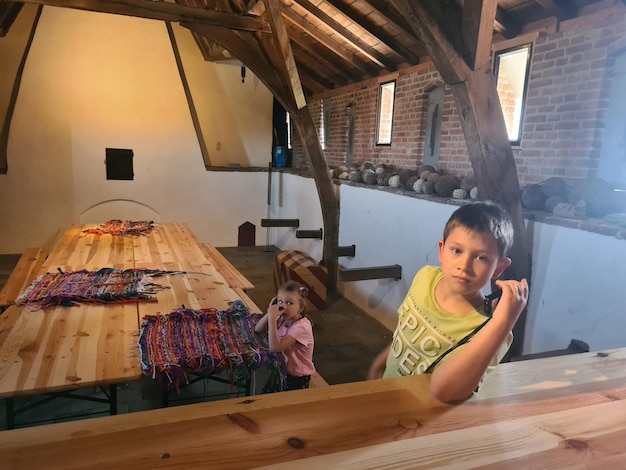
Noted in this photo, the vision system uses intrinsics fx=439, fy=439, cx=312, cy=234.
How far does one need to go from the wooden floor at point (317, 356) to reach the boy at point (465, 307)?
1.23 m

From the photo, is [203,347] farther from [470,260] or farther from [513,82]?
[513,82]

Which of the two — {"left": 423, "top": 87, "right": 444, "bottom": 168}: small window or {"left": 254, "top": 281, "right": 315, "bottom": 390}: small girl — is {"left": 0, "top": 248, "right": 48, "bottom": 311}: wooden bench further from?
{"left": 423, "top": 87, "right": 444, "bottom": 168}: small window

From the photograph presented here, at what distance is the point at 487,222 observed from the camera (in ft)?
3.53

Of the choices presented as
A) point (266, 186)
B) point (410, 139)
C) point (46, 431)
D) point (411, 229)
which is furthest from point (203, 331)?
point (266, 186)

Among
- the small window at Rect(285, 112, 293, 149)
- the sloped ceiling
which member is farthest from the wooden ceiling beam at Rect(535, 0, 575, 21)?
the small window at Rect(285, 112, 293, 149)

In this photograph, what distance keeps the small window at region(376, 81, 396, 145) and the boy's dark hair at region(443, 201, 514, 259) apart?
195 inches

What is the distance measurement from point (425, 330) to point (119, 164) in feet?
24.0

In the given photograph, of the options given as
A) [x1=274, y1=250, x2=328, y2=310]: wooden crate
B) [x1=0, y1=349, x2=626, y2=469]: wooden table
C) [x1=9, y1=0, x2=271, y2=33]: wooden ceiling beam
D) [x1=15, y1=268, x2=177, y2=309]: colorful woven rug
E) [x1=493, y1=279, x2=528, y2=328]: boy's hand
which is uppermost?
[x1=9, y1=0, x2=271, y2=33]: wooden ceiling beam

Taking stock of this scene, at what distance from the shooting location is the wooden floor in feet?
8.96

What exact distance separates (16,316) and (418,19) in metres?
2.62

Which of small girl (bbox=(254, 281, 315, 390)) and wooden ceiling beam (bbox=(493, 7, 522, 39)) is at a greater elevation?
wooden ceiling beam (bbox=(493, 7, 522, 39))

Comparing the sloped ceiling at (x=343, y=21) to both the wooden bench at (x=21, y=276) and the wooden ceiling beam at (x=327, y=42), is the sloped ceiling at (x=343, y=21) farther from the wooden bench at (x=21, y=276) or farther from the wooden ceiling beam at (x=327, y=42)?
the wooden bench at (x=21, y=276)

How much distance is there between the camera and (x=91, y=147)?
23.7 ft

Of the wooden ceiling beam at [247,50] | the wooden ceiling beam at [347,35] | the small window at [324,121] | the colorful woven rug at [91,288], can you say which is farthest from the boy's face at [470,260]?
the small window at [324,121]
